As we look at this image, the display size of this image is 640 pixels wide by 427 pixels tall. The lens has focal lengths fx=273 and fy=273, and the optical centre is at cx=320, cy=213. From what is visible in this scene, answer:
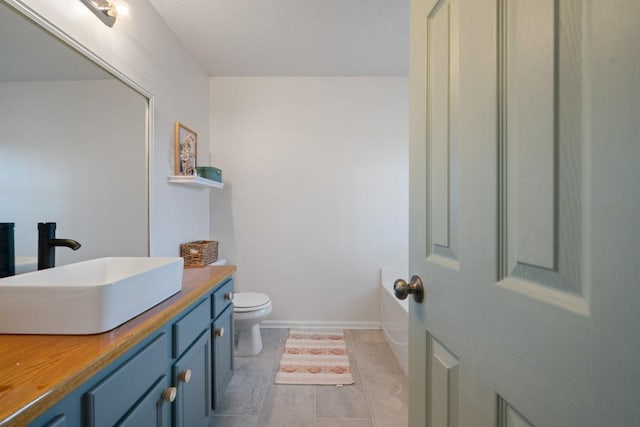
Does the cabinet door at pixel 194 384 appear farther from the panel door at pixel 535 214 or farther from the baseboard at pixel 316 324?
the baseboard at pixel 316 324

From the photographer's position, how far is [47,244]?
1034 mm

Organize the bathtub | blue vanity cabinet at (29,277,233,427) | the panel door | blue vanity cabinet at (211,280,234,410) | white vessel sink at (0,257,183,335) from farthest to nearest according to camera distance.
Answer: the bathtub < blue vanity cabinet at (211,280,234,410) < white vessel sink at (0,257,183,335) < blue vanity cabinet at (29,277,233,427) < the panel door

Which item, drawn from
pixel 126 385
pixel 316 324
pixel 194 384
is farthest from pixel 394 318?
pixel 126 385

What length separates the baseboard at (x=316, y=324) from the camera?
2.66m

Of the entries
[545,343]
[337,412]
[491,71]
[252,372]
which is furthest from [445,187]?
[252,372]

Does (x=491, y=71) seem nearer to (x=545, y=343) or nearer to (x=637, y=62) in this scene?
(x=637, y=62)

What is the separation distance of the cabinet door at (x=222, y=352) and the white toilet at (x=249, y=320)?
15.6 inches

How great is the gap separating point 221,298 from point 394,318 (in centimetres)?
138

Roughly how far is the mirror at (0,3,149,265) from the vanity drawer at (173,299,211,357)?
571 millimetres

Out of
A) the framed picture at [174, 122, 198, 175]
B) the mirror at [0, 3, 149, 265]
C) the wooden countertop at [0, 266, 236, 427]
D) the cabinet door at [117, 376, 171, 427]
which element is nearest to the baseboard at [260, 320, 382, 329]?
the mirror at [0, 3, 149, 265]

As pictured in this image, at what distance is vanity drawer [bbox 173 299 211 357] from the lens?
1.02 meters

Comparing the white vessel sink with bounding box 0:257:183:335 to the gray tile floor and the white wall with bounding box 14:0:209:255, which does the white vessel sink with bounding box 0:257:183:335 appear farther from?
the gray tile floor

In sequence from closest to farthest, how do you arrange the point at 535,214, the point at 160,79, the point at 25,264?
the point at 535,214, the point at 25,264, the point at 160,79

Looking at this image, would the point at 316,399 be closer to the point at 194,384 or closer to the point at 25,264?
the point at 194,384
